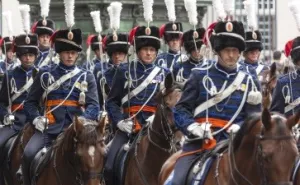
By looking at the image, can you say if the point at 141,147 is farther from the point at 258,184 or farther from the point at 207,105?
the point at 258,184

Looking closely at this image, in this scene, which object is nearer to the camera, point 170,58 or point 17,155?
point 17,155

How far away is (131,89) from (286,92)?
2343 millimetres

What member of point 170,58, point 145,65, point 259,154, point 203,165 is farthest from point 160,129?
point 170,58

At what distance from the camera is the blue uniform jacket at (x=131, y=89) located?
15977mm

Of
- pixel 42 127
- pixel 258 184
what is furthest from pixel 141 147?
pixel 258 184

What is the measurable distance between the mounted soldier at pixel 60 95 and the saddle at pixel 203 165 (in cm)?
305

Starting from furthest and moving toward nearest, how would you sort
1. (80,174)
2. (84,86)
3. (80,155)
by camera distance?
(84,86)
(80,174)
(80,155)

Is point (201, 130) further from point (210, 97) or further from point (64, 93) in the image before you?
point (64, 93)

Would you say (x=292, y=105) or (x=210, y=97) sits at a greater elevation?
(x=210, y=97)

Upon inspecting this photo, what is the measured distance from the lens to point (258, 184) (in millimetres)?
10883

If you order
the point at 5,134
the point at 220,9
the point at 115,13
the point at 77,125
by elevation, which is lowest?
the point at 5,134

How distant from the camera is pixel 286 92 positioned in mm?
14445

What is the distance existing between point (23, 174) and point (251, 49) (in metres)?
5.77

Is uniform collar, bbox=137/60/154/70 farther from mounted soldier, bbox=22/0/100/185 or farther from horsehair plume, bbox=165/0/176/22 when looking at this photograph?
horsehair plume, bbox=165/0/176/22
